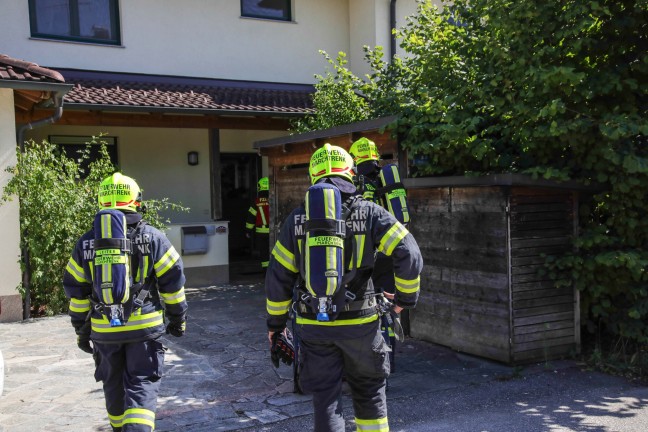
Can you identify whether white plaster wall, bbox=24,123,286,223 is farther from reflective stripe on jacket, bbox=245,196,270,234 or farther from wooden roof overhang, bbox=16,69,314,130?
reflective stripe on jacket, bbox=245,196,270,234

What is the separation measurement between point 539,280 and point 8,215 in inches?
261

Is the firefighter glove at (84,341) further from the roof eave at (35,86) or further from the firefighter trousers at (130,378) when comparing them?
the roof eave at (35,86)

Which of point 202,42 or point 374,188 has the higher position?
point 202,42

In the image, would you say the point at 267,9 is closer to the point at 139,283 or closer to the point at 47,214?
the point at 47,214

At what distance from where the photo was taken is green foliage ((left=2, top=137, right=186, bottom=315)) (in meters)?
8.25

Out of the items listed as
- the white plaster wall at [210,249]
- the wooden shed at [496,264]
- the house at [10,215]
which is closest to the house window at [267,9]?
the white plaster wall at [210,249]

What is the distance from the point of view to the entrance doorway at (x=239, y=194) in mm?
13336

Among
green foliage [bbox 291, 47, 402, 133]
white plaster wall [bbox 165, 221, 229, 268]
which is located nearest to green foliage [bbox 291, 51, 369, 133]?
green foliage [bbox 291, 47, 402, 133]

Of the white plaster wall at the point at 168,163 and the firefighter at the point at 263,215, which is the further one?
the white plaster wall at the point at 168,163

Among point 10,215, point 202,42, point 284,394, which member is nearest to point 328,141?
point 284,394

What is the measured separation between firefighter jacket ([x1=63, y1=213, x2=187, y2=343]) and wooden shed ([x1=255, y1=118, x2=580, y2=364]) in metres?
3.18

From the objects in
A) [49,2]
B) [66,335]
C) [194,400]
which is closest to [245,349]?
[194,400]

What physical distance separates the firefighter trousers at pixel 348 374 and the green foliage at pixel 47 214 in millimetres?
5852

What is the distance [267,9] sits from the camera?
13133 mm
